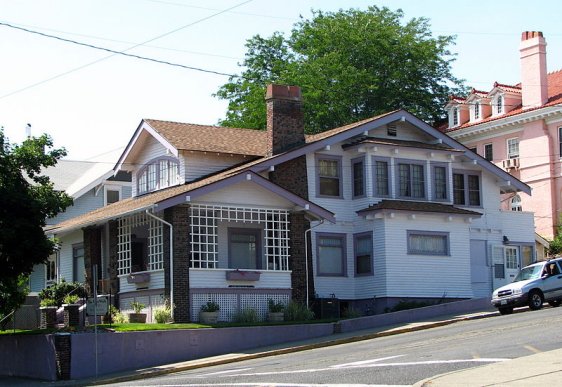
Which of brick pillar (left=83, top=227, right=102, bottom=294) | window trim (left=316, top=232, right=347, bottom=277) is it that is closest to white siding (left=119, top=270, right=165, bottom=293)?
brick pillar (left=83, top=227, right=102, bottom=294)

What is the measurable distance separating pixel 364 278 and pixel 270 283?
491 cm

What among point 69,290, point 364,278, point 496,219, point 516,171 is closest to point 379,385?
point 364,278

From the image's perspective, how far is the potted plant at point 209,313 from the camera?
1298 inches

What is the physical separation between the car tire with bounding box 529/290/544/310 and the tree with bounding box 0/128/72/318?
51.0 feet

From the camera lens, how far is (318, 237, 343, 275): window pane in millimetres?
38438

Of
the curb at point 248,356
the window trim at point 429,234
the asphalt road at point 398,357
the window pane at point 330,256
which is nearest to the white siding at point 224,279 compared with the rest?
the window pane at point 330,256

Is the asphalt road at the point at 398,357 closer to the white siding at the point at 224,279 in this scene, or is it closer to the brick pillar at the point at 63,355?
the brick pillar at the point at 63,355

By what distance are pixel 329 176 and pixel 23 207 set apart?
44.4 ft

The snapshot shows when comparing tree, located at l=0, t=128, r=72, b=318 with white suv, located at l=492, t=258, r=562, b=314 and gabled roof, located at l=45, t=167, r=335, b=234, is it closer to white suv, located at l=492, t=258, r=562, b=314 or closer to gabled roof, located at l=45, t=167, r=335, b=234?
gabled roof, located at l=45, t=167, r=335, b=234

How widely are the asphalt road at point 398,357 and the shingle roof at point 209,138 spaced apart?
1187 cm

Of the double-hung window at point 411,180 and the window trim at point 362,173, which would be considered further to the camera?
the double-hung window at point 411,180

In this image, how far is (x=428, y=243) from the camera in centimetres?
3903

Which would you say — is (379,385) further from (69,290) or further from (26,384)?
(69,290)

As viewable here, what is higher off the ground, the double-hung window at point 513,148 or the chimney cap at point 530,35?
the chimney cap at point 530,35
